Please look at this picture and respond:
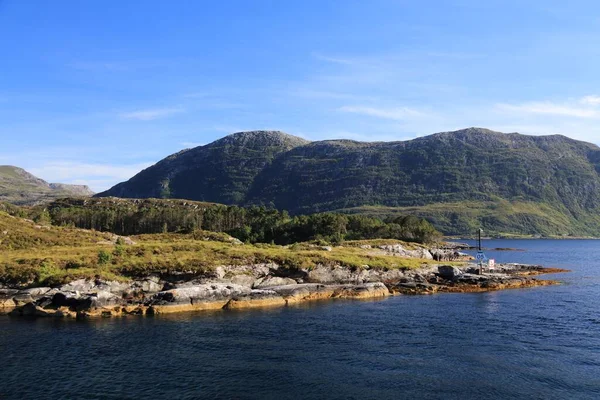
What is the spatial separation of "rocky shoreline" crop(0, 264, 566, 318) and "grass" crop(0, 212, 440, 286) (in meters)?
1.79

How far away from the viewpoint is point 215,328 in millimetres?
59719

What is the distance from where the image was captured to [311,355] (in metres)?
48.5

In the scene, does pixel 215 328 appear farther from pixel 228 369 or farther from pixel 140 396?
pixel 140 396

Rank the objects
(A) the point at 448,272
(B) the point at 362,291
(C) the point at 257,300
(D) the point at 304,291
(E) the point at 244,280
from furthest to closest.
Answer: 1. (A) the point at 448,272
2. (B) the point at 362,291
3. (E) the point at 244,280
4. (D) the point at 304,291
5. (C) the point at 257,300

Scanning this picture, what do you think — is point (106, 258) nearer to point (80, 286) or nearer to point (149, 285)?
point (80, 286)

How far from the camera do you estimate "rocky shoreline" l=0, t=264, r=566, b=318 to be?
67.7 meters

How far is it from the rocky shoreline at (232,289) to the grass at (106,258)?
179 centimetres

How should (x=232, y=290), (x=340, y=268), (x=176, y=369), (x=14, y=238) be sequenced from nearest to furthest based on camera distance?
(x=176, y=369), (x=232, y=290), (x=340, y=268), (x=14, y=238)

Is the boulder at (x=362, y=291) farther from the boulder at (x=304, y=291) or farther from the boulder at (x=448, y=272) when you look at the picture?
the boulder at (x=448, y=272)

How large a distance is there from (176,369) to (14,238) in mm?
79933

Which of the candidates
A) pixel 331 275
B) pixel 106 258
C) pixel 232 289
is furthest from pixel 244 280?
pixel 106 258

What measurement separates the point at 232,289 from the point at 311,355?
102ft

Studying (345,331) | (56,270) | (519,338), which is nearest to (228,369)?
(345,331)

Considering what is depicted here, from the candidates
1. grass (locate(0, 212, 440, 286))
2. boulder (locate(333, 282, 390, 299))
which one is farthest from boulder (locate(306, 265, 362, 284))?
boulder (locate(333, 282, 390, 299))
